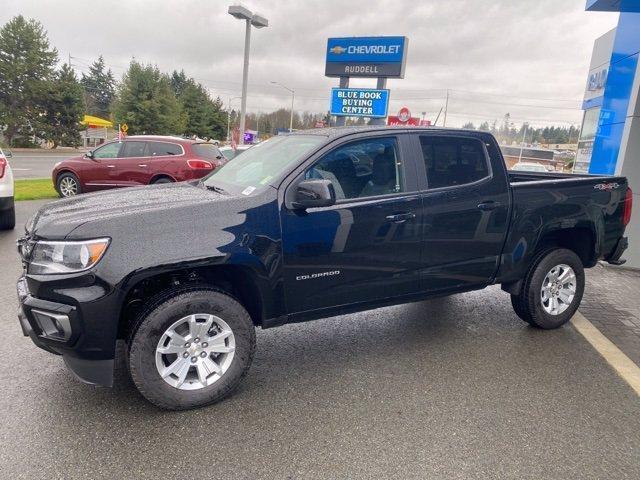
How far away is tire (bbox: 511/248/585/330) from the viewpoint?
441cm

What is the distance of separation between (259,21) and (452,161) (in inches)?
781

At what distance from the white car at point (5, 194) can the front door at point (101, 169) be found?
12.5 feet

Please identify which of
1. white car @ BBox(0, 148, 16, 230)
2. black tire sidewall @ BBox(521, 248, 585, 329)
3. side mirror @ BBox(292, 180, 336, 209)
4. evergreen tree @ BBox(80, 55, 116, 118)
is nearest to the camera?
side mirror @ BBox(292, 180, 336, 209)

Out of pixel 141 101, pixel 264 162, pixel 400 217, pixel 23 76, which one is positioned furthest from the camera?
pixel 141 101

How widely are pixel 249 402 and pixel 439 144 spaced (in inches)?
100

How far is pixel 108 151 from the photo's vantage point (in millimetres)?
11438

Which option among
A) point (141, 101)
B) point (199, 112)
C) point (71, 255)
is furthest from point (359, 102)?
point (199, 112)

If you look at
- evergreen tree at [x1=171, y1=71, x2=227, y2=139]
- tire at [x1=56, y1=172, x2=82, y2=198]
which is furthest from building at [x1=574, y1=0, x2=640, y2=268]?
evergreen tree at [x1=171, y1=71, x2=227, y2=139]

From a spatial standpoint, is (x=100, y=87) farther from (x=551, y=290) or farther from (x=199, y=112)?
(x=551, y=290)

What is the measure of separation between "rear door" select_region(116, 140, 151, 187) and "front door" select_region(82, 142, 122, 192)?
0.23 metres

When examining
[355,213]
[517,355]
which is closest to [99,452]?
[355,213]

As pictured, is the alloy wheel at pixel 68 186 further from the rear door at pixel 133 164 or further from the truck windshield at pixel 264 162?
the truck windshield at pixel 264 162

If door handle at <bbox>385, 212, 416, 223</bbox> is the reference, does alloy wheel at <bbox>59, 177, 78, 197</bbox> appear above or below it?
below

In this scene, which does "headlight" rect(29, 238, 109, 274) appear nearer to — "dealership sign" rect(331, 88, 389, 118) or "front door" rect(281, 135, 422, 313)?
"front door" rect(281, 135, 422, 313)
